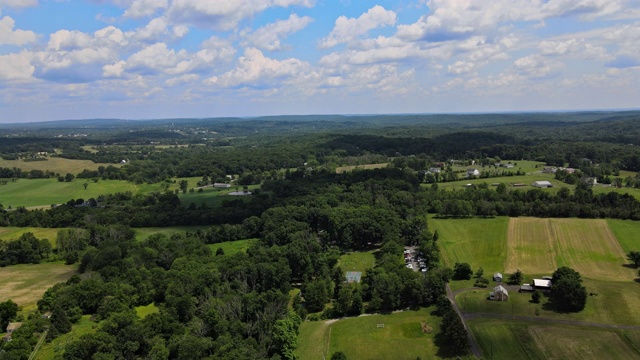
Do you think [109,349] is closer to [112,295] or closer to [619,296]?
[112,295]

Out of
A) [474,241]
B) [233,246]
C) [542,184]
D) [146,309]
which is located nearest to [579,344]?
[474,241]

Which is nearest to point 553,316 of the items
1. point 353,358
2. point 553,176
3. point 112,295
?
point 353,358

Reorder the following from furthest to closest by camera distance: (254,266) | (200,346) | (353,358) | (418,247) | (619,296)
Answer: (418,247) → (254,266) → (619,296) → (353,358) → (200,346)

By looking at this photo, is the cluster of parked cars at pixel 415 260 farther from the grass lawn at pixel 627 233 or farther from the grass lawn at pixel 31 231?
the grass lawn at pixel 31 231

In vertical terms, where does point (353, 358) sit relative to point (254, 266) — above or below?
below

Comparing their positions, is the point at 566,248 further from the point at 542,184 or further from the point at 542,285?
the point at 542,184

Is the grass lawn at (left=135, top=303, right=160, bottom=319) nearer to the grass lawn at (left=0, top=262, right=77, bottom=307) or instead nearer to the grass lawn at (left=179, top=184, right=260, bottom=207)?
the grass lawn at (left=0, top=262, right=77, bottom=307)

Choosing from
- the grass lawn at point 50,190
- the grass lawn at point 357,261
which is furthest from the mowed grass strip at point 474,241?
the grass lawn at point 50,190
